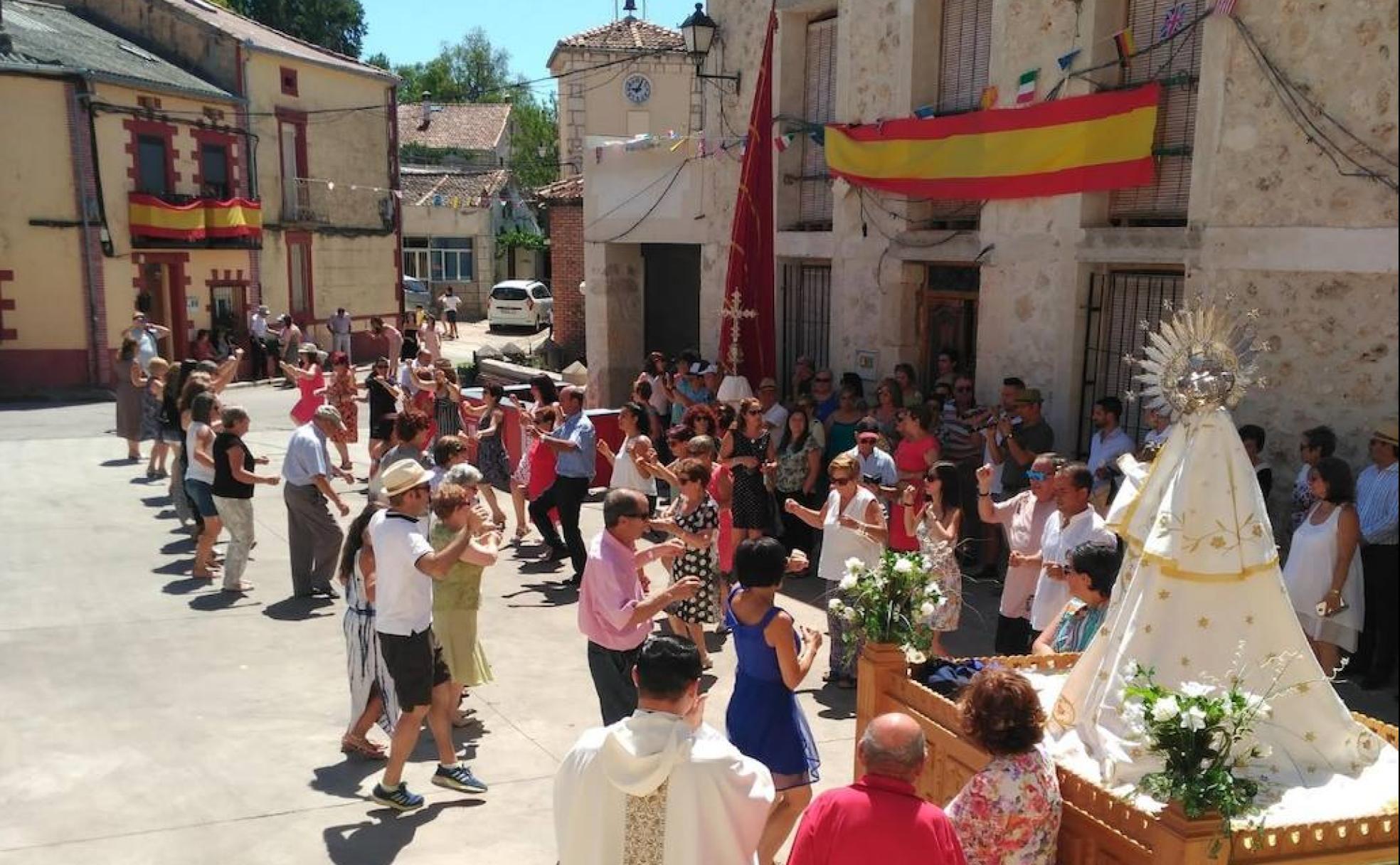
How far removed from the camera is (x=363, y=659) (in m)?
6.86

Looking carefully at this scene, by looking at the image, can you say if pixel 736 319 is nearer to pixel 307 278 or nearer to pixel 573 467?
pixel 573 467

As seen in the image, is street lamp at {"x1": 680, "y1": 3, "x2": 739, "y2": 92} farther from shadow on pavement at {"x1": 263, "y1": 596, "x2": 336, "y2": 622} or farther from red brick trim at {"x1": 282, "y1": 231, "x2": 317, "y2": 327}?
red brick trim at {"x1": 282, "y1": 231, "x2": 317, "y2": 327}

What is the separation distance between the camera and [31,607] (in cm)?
988

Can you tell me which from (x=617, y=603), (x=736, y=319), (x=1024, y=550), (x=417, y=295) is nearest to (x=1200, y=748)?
(x=617, y=603)

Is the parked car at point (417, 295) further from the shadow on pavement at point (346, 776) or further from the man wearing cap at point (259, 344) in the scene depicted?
the shadow on pavement at point (346, 776)

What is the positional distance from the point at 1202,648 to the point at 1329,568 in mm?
3424


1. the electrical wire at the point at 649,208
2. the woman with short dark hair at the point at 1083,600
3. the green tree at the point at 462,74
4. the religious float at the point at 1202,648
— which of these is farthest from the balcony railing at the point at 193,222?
the green tree at the point at 462,74

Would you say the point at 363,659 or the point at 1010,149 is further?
the point at 1010,149

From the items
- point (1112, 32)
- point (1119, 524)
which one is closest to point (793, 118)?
point (1112, 32)

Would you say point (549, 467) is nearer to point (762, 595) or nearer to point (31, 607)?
point (31, 607)

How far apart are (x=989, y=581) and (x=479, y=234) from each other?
1632 inches

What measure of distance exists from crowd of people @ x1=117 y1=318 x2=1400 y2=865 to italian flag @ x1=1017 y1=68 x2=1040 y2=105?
2689 mm

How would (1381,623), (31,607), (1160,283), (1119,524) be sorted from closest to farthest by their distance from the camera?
(1119,524) → (1381,623) → (31,607) → (1160,283)

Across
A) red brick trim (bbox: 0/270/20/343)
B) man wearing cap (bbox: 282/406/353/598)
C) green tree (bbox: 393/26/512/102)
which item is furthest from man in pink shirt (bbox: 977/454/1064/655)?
green tree (bbox: 393/26/512/102)
